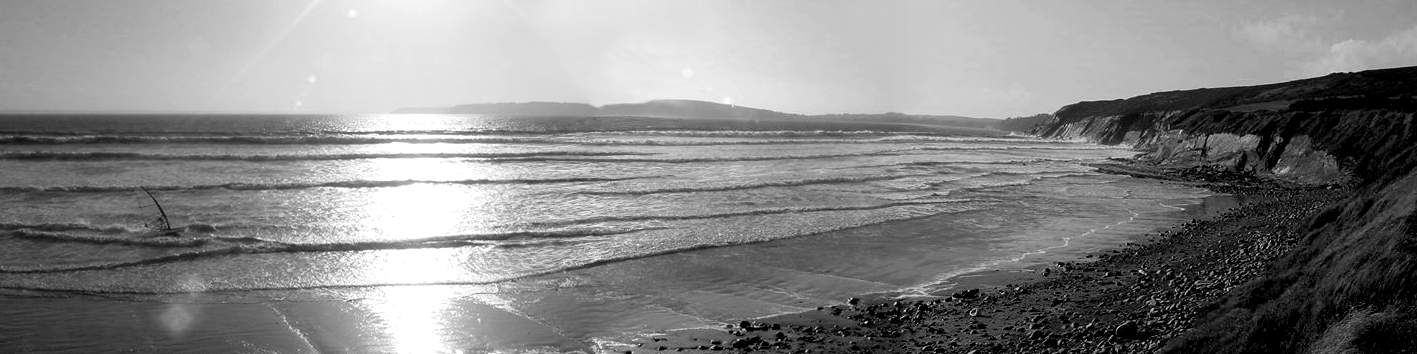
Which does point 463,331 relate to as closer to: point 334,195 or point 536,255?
point 536,255

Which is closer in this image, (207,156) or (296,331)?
(296,331)

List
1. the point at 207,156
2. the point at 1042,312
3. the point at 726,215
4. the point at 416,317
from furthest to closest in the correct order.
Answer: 1. the point at 207,156
2. the point at 726,215
3. the point at 416,317
4. the point at 1042,312

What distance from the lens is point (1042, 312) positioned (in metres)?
8.39

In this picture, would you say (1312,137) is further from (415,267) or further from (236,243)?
(236,243)

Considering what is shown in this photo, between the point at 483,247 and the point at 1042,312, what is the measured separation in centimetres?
997

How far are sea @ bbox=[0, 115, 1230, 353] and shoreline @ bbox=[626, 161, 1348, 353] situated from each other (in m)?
0.61

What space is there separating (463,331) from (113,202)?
15.8 m

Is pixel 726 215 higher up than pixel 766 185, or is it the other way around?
pixel 766 185

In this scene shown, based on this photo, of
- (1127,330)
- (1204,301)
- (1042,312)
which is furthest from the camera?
(1042,312)

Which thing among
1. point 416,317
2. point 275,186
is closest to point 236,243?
point 416,317

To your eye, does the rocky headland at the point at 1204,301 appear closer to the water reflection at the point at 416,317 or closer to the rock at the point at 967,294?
the rock at the point at 967,294

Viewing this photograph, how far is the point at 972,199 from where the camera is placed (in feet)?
70.5

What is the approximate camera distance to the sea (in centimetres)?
852

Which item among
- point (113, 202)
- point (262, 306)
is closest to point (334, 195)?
point (113, 202)
